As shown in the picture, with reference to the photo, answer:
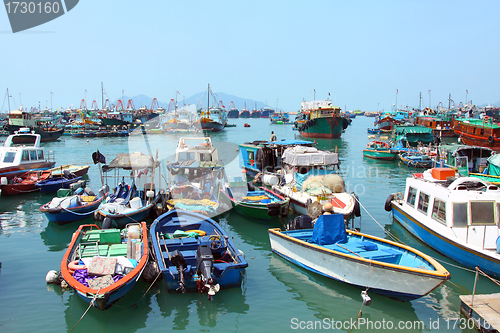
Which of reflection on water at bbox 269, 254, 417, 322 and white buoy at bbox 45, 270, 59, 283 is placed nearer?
reflection on water at bbox 269, 254, 417, 322

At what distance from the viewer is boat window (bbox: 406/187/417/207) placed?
1441 cm

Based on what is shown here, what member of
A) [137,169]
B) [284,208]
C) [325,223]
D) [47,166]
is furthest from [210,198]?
[47,166]

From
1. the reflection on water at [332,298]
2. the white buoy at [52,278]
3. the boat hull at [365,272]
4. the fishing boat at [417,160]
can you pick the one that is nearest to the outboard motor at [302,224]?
the boat hull at [365,272]

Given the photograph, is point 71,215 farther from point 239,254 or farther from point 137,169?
point 239,254

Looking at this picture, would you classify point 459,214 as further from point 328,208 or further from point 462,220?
point 328,208

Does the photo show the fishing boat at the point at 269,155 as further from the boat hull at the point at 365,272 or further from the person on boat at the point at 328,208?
the boat hull at the point at 365,272

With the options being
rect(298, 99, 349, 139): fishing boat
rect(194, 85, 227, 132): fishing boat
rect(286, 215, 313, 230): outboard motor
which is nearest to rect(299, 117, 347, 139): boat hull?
rect(298, 99, 349, 139): fishing boat

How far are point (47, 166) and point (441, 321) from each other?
26234 mm

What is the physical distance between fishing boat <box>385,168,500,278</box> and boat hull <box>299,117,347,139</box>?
51.3m

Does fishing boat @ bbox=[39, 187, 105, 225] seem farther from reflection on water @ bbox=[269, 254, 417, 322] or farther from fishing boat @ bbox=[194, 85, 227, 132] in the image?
fishing boat @ bbox=[194, 85, 227, 132]

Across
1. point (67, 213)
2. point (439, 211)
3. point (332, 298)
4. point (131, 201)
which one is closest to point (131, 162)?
point (131, 201)

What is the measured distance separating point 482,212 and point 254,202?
8.87 metres

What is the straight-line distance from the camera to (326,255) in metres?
10.2

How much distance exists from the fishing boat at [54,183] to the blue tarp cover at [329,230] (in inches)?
696
